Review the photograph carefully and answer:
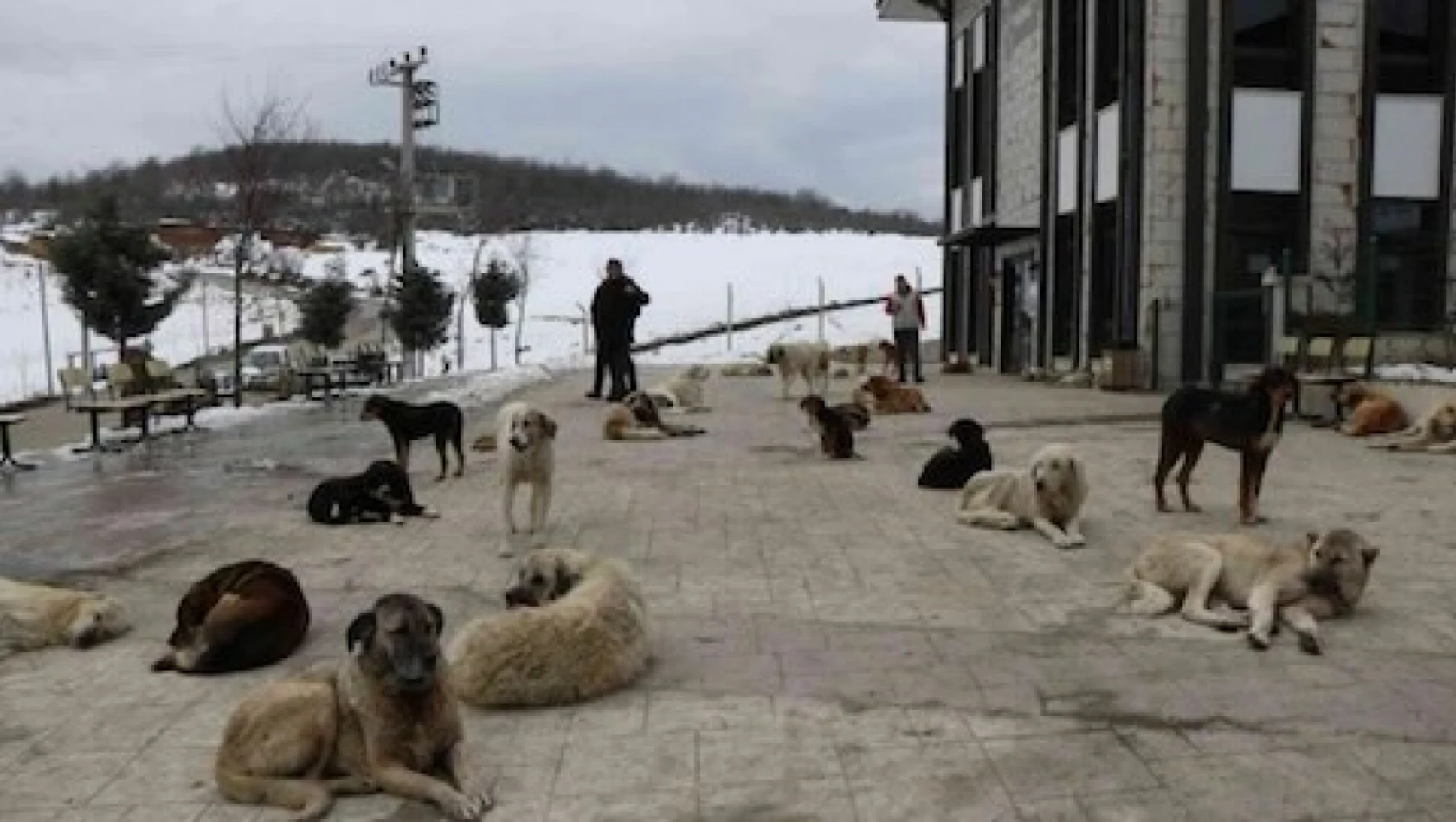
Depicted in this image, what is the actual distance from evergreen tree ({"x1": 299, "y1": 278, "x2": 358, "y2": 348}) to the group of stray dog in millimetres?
25313

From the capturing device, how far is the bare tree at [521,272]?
168ft

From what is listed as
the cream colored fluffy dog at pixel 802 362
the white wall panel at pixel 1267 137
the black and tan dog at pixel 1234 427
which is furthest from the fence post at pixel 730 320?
the black and tan dog at pixel 1234 427

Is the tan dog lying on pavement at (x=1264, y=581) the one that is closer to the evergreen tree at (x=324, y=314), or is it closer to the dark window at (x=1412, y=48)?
the dark window at (x=1412, y=48)

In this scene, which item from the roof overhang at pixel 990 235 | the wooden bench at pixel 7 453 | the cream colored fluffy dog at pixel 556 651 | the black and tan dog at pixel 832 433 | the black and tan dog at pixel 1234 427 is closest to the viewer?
the cream colored fluffy dog at pixel 556 651

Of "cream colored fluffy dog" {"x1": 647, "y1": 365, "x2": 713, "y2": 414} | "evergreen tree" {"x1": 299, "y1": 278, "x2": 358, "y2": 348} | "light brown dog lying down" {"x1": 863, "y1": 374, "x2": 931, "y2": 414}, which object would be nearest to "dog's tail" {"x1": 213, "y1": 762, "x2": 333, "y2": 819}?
"cream colored fluffy dog" {"x1": 647, "y1": 365, "x2": 713, "y2": 414}

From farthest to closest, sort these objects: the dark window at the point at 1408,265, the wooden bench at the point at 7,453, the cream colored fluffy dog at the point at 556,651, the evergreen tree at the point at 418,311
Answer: the evergreen tree at the point at 418,311 → the dark window at the point at 1408,265 → the wooden bench at the point at 7,453 → the cream colored fluffy dog at the point at 556,651

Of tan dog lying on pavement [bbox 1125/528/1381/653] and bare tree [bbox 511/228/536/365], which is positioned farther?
bare tree [bbox 511/228/536/365]

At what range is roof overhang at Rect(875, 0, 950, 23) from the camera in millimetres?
32688

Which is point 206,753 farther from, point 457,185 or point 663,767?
point 457,185

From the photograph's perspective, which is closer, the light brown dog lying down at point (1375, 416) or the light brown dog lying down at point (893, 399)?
the light brown dog lying down at point (1375, 416)

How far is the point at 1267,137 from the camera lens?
755 inches

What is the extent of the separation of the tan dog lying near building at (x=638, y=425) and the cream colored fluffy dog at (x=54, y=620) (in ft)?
27.4

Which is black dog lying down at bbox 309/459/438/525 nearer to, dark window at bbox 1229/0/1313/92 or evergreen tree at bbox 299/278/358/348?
dark window at bbox 1229/0/1313/92

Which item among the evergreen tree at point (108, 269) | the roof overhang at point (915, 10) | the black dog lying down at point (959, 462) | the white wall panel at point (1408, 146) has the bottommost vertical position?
the black dog lying down at point (959, 462)
